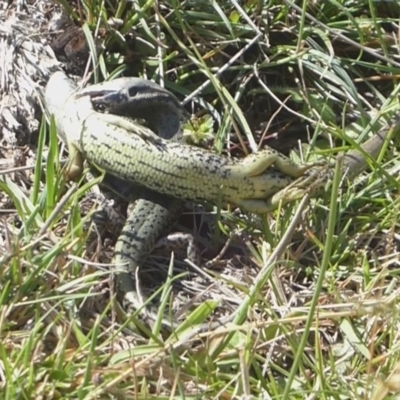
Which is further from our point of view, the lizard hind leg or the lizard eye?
the lizard eye

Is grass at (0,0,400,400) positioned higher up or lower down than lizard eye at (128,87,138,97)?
lower down

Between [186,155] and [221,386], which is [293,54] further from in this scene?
[221,386]

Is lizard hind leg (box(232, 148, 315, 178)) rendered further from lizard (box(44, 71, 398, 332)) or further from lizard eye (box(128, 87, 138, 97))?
lizard eye (box(128, 87, 138, 97))

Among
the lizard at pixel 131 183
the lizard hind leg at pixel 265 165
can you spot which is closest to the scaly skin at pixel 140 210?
the lizard at pixel 131 183

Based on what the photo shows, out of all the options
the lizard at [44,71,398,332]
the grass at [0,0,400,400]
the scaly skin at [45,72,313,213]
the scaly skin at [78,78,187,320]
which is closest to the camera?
the grass at [0,0,400,400]

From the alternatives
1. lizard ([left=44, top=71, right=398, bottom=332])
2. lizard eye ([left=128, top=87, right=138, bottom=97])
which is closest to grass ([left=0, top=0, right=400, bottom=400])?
lizard ([left=44, top=71, right=398, bottom=332])

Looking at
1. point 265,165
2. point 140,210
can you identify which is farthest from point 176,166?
point 265,165

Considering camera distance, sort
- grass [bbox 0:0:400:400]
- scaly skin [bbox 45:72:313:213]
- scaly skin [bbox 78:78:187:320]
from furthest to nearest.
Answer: scaly skin [bbox 45:72:313:213], scaly skin [bbox 78:78:187:320], grass [bbox 0:0:400:400]
